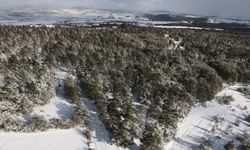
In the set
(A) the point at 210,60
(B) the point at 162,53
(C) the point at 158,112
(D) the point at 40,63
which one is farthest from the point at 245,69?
(D) the point at 40,63

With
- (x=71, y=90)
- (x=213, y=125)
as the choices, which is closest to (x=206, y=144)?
(x=213, y=125)

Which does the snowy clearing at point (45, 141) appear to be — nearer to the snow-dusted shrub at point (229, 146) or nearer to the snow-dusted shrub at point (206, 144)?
the snow-dusted shrub at point (206, 144)

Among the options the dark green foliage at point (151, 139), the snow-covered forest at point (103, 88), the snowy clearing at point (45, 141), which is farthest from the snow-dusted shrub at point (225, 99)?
the snowy clearing at point (45, 141)

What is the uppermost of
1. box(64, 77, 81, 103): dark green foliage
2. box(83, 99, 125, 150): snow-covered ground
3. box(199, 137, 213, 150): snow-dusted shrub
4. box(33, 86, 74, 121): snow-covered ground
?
box(64, 77, 81, 103): dark green foliage

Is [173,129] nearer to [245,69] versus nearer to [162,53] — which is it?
[162,53]

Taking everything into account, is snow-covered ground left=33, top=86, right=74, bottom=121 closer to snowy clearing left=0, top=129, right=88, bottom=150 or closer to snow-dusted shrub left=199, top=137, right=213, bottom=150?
snowy clearing left=0, top=129, right=88, bottom=150

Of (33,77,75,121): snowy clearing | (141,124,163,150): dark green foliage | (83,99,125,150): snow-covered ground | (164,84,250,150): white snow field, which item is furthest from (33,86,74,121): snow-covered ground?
(164,84,250,150): white snow field

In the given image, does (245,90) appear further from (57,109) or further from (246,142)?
(57,109)

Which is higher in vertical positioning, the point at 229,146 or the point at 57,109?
the point at 57,109
